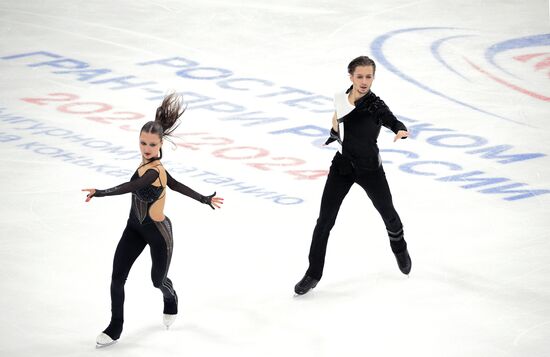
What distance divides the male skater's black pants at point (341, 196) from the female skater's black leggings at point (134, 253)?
1.37m

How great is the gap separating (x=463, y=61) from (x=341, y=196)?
8307 millimetres

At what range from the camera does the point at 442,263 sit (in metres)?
9.26

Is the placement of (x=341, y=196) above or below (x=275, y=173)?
above

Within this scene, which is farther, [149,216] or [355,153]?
[355,153]

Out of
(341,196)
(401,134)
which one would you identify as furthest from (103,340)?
(401,134)

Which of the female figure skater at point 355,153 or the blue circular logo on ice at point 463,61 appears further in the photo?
the blue circular logo on ice at point 463,61

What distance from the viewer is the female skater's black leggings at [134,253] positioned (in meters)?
7.59

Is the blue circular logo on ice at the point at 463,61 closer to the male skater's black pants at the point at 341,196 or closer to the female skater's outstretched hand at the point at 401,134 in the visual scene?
the male skater's black pants at the point at 341,196

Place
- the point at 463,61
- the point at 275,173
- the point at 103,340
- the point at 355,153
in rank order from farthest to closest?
the point at 463,61, the point at 275,173, the point at 355,153, the point at 103,340

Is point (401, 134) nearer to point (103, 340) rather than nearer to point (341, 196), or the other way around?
point (341, 196)

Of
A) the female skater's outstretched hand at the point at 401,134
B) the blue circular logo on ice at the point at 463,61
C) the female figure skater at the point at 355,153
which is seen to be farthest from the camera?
the blue circular logo on ice at the point at 463,61

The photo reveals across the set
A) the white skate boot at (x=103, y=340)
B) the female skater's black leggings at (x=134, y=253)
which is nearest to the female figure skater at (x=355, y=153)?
the female skater's black leggings at (x=134, y=253)

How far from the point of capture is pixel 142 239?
763 cm

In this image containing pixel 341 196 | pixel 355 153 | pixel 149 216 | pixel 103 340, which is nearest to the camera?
pixel 149 216
